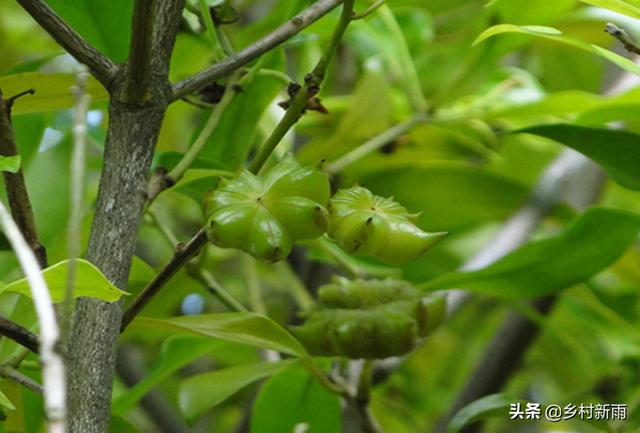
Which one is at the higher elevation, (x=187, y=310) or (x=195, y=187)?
(x=195, y=187)

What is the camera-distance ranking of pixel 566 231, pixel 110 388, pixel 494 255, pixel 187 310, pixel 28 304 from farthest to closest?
pixel 187 310
pixel 494 255
pixel 566 231
pixel 28 304
pixel 110 388

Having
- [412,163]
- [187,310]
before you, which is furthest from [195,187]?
[187,310]

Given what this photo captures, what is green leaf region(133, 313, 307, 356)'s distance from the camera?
61 cm

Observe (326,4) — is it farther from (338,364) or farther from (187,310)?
(187,310)

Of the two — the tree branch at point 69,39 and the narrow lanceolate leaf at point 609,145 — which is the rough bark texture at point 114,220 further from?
the narrow lanceolate leaf at point 609,145

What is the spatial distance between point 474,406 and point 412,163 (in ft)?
1.40

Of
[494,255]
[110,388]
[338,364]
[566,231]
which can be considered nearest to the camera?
[110,388]

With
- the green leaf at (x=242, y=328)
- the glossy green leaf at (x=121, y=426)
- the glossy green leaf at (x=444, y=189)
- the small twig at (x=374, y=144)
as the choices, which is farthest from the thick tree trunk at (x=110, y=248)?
the glossy green leaf at (x=444, y=189)

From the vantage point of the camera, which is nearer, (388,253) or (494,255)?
(388,253)

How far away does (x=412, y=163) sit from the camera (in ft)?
3.65

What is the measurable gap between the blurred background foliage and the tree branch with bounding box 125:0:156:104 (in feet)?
0.34

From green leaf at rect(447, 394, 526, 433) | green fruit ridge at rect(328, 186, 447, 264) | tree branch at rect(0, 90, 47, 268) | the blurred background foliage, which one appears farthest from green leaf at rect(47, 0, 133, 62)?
green leaf at rect(447, 394, 526, 433)

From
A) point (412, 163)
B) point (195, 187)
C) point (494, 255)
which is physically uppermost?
point (195, 187)

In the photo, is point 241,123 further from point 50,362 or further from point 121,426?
point 50,362
